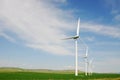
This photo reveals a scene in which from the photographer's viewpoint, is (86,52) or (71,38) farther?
(86,52)

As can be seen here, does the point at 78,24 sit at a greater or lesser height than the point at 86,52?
greater

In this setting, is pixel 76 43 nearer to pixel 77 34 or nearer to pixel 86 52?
pixel 77 34

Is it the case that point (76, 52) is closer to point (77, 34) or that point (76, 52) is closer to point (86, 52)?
point (77, 34)

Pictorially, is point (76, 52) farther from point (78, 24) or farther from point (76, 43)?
point (78, 24)

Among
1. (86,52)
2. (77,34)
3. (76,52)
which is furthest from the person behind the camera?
(86,52)

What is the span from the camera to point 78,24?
78938mm

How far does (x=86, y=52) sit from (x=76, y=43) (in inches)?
673

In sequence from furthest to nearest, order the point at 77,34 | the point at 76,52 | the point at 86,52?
the point at 86,52
the point at 77,34
the point at 76,52

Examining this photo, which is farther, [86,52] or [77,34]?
[86,52]

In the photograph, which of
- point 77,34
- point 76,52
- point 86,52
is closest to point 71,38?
point 77,34

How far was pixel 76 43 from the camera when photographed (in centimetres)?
7900

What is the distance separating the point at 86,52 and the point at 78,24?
63.6 ft

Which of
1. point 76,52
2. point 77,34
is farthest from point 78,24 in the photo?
point 76,52

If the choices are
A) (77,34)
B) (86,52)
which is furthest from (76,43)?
(86,52)
